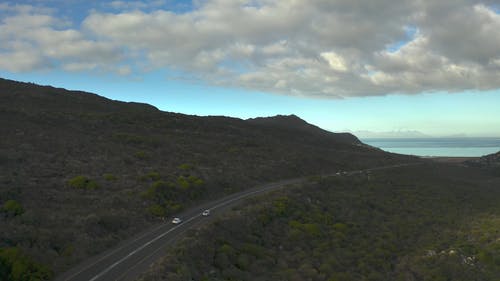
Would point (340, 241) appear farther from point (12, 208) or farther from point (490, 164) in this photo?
point (490, 164)

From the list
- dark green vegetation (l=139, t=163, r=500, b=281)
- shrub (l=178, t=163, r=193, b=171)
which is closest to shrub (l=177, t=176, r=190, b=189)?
shrub (l=178, t=163, r=193, b=171)

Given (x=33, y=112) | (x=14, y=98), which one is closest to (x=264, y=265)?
(x=33, y=112)

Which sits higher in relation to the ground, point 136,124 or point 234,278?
point 136,124

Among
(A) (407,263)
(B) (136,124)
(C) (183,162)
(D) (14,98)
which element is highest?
(D) (14,98)

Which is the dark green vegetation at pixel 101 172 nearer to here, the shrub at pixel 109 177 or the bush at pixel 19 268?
the shrub at pixel 109 177

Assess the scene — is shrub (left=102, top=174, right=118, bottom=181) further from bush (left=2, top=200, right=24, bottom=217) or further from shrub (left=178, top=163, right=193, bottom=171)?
bush (left=2, top=200, right=24, bottom=217)

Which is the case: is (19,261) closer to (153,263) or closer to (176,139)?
(153,263)

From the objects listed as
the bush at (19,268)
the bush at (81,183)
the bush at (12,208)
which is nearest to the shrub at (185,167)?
the bush at (81,183)
